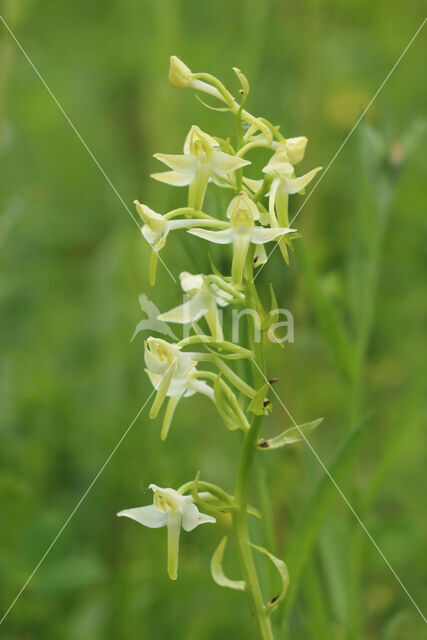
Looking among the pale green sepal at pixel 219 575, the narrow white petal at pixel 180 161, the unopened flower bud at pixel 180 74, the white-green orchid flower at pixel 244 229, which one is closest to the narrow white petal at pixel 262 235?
the white-green orchid flower at pixel 244 229

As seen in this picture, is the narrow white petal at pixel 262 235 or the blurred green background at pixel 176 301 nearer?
the narrow white petal at pixel 262 235

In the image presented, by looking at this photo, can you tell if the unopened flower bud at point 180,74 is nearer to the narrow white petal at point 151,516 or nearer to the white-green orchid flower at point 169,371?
the white-green orchid flower at point 169,371

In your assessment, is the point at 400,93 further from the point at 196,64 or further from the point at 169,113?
the point at 169,113

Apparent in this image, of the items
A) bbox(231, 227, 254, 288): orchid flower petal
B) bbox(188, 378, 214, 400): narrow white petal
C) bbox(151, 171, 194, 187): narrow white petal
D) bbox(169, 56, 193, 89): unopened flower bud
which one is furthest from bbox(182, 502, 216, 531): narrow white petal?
bbox(169, 56, 193, 89): unopened flower bud

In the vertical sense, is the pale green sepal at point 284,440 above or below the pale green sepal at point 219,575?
above

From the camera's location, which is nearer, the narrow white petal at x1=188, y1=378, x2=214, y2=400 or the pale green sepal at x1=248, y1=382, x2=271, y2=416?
the pale green sepal at x1=248, y1=382, x2=271, y2=416

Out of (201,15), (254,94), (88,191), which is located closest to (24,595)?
(254,94)

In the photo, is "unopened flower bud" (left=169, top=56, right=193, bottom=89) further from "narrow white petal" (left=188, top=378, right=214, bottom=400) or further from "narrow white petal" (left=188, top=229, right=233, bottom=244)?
"narrow white petal" (left=188, top=378, right=214, bottom=400)
